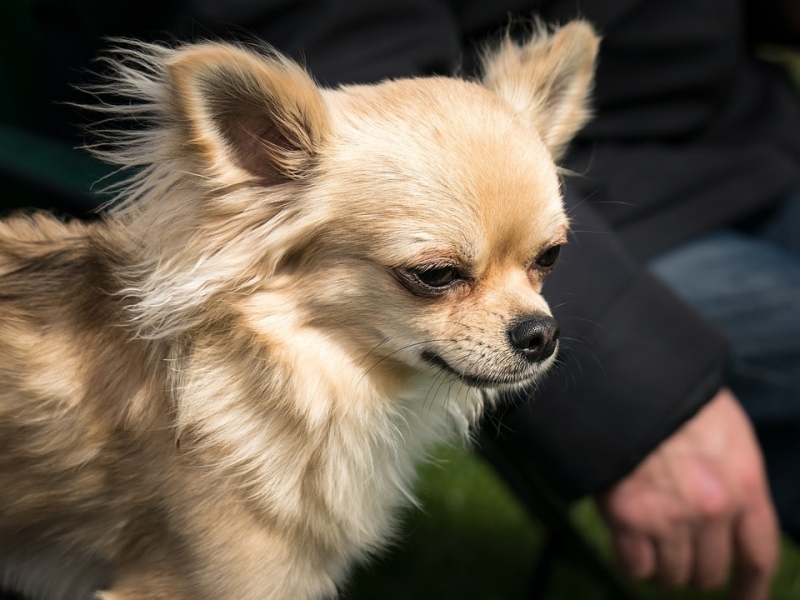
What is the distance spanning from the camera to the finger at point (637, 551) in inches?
75.3

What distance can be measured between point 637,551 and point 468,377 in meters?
0.69

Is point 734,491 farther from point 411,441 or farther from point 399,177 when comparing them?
point 399,177

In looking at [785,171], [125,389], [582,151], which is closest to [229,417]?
[125,389]

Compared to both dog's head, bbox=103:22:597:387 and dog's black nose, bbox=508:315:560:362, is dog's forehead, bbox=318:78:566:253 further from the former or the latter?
dog's black nose, bbox=508:315:560:362

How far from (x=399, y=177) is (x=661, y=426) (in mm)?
797

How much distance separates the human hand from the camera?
73.1 inches

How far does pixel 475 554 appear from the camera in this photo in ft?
9.83

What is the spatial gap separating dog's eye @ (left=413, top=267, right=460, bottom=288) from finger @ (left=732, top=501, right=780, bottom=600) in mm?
984

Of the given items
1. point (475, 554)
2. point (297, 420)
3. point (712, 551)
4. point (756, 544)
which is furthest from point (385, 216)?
point (475, 554)

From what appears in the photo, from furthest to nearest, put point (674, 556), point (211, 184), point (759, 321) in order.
Answer: point (759, 321)
point (674, 556)
point (211, 184)

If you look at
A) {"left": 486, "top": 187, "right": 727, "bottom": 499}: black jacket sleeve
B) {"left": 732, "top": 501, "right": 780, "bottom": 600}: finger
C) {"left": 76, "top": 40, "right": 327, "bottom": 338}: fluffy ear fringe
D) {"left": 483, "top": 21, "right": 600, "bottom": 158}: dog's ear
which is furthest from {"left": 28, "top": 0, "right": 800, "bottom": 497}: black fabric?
{"left": 732, "top": 501, "right": 780, "bottom": 600}: finger

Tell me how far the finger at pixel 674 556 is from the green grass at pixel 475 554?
0.67 meters

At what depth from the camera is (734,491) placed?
1.90 m

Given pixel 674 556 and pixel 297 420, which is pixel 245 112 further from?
pixel 674 556
